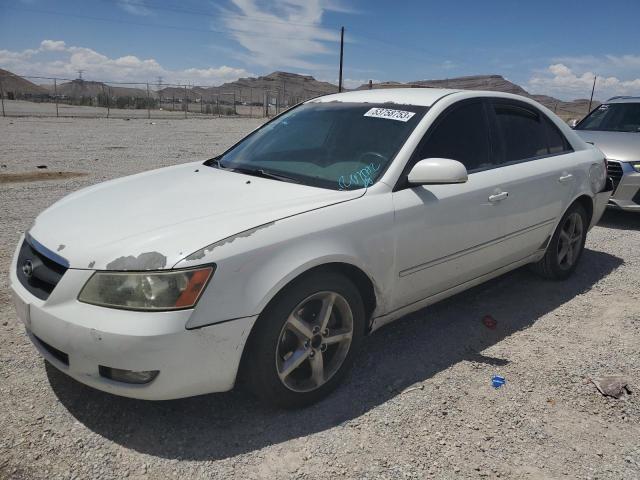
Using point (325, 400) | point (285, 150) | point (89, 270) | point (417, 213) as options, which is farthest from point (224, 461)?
point (285, 150)

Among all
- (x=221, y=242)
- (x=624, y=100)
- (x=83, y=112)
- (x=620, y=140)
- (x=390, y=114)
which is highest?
(x=624, y=100)

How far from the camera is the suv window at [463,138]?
329 centimetres

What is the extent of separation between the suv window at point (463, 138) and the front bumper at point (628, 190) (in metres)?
3.90

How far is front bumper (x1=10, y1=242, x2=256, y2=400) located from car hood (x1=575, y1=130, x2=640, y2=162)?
6.35 m

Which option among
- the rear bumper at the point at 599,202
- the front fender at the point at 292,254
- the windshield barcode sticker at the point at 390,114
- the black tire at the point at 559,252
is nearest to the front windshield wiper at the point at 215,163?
the windshield barcode sticker at the point at 390,114

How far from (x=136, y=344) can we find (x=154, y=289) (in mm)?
239

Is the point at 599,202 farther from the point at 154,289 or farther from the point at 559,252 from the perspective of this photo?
the point at 154,289

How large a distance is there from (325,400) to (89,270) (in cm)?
141

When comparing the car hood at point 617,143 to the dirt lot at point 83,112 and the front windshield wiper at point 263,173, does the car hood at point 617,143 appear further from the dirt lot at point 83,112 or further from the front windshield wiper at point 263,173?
the dirt lot at point 83,112

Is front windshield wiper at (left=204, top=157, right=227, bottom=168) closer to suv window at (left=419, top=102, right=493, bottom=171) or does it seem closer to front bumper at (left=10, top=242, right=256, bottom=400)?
suv window at (left=419, top=102, right=493, bottom=171)

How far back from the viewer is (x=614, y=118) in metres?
8.18

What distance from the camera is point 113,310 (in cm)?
221

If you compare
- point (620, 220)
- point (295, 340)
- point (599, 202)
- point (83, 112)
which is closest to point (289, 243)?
point (295, 340)

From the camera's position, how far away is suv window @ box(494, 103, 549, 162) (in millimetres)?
3924
